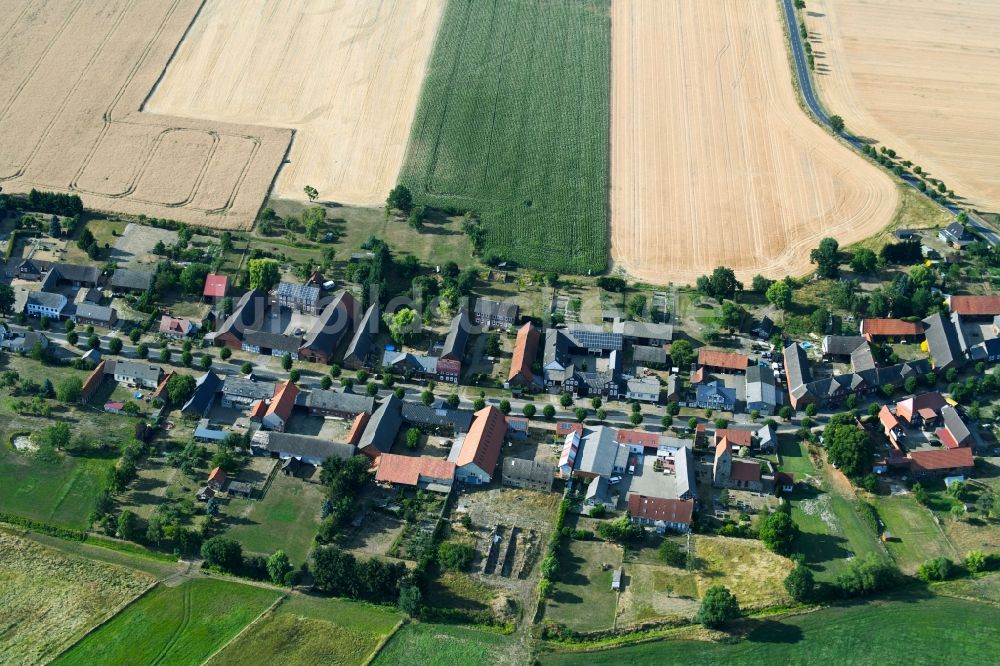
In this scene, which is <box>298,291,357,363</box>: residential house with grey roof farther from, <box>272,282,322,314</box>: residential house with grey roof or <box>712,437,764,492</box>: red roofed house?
<box>712,437,764,492</box>: red roofed house

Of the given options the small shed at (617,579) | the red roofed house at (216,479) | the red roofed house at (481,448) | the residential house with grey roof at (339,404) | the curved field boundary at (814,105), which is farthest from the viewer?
the curved field boundary at (814,105)

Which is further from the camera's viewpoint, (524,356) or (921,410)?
(524,356)

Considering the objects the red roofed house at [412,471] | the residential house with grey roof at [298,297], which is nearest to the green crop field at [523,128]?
the residential house with grey roof at [298,297]

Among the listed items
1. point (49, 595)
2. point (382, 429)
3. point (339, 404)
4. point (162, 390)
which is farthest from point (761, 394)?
point (49, 595)

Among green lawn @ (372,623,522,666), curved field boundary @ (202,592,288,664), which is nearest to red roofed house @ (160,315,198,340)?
curved field boundary @ (202,592,288,664)

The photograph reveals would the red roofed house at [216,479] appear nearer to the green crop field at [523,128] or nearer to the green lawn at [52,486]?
the green lawn at [52,486]

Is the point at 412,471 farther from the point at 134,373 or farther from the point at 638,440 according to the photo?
the point at 134,373
